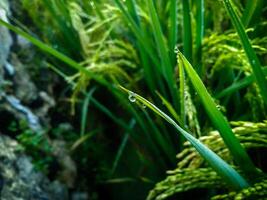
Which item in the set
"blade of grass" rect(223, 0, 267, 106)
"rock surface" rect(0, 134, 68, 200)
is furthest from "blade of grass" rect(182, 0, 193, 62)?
"rock surface" rect(0, 134, 68, 200)

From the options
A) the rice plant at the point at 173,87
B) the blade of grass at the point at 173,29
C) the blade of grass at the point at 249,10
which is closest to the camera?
the rice plant at the point at 173,87

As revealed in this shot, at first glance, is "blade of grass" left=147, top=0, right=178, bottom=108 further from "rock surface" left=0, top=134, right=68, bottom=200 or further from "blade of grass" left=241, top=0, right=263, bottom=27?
"rock surface" left=0, top=134, right=68, bottom=200

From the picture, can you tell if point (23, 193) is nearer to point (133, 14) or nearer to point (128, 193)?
point (128, 193)

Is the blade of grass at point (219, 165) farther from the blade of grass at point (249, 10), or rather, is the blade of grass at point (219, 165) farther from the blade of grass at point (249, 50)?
the blade of grass at point (249, 10)

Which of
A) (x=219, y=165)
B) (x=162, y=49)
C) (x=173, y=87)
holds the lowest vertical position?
(x=219, y=165)

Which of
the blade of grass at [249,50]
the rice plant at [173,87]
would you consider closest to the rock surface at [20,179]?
the rice plant at [173,87]

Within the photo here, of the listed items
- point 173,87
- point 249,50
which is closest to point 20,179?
point 173,87

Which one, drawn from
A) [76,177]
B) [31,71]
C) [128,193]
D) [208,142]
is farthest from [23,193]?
[208,142]

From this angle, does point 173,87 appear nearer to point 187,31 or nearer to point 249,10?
point 187,31
